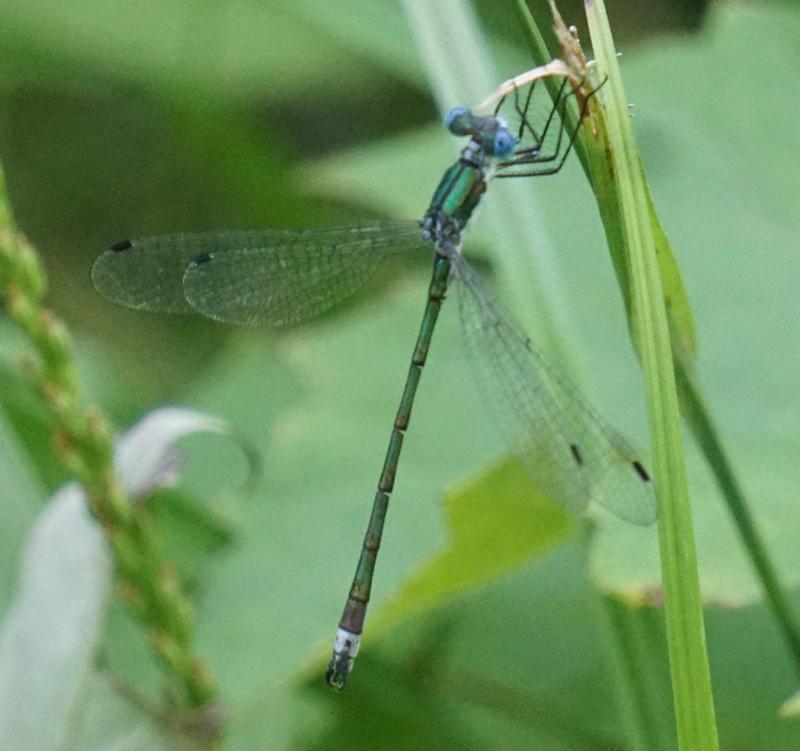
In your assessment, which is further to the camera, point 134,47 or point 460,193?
point 134,47

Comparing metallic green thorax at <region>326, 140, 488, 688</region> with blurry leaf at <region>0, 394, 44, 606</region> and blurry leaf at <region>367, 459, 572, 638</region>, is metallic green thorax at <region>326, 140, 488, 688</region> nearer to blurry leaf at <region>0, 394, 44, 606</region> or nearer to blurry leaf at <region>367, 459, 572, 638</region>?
blurry leaf at <region>367, 459, 572, 638</region>

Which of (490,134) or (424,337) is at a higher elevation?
(490,134)

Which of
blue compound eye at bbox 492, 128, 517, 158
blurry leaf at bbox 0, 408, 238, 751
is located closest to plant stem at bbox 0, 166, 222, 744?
blurry leaf at bbox 0, 408, 238, 751

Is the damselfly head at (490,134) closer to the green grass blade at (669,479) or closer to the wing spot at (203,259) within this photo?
the wing spot at (203,259)

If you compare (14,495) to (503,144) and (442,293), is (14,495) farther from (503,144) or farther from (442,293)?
(503,144)

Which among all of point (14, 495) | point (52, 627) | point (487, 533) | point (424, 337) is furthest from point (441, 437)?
point (52, 627)

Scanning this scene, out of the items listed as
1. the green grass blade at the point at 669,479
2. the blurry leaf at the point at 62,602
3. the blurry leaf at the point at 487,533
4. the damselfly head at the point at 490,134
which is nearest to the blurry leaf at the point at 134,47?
the damselfly head at the point at 490,134
